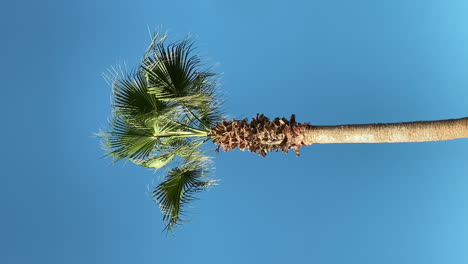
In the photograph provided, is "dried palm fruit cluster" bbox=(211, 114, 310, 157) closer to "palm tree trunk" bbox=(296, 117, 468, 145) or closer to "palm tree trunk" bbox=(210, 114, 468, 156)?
"palm tree trunk" bbox=(210, 114, 468, 156)

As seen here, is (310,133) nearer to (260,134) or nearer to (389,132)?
(260,134)

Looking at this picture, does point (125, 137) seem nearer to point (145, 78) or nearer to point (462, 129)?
point (145, 78)

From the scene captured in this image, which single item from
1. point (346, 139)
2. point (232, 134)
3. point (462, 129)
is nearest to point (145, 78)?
point (232, 134)

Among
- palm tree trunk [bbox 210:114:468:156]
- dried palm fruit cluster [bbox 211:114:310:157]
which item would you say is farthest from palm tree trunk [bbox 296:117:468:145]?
dried palm fruit cluster [bbox 211:114:310:157]

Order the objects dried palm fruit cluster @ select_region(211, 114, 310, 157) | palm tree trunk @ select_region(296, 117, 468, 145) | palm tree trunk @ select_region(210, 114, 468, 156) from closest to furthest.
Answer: palm tree trunk @ select_region(296, 117, 468, 145), palm tree trunk @ select_region(210, 114, 468, 156), dried palm fruit cluster @ select_region(211, 114, 310, 157)

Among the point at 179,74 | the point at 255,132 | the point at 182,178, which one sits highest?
the point at 179,74

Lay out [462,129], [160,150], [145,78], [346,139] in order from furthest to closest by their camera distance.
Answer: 1. [160,150]
2. [145,78]
3. [346,139]
4. [462,129]

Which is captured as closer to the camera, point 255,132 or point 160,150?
point 255,132
